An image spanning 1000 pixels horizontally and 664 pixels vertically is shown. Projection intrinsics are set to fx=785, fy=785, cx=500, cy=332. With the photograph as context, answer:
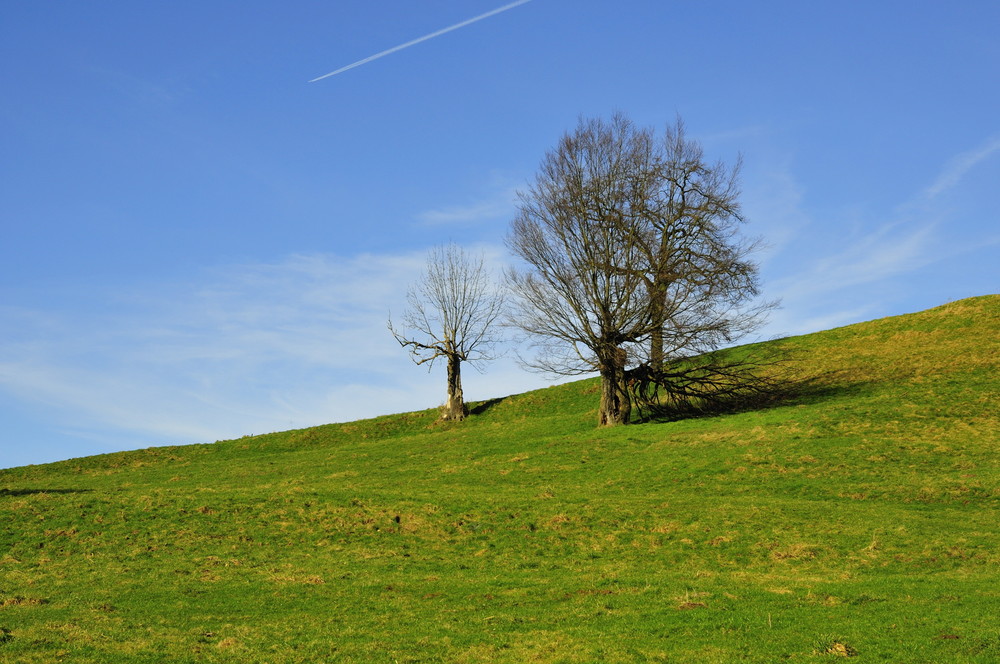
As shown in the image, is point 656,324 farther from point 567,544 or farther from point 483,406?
point 567,544

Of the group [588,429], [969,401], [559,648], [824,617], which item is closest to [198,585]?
[559,648]

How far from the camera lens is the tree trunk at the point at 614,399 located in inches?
1909

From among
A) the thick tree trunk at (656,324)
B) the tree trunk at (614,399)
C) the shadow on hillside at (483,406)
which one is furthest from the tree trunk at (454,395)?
the thick tree trunk at (656,324)

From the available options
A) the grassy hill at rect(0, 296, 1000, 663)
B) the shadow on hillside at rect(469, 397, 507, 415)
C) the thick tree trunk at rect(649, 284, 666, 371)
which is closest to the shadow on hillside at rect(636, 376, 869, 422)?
the grassy hill at rect(0, 296, 1000, 663)

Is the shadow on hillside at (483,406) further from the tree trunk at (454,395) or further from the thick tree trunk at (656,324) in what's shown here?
the thick tree trunk at (656,324)

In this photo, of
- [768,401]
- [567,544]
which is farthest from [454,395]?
[567,544]

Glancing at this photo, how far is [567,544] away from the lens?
2570 cm

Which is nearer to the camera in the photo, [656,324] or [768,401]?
[656,324]

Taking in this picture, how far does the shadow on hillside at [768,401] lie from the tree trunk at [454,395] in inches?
560

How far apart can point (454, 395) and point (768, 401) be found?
23175 millimetres

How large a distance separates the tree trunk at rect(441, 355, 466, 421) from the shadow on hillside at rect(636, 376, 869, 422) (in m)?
14.2

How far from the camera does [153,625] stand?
1775 cm

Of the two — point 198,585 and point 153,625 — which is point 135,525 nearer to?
point 198,585

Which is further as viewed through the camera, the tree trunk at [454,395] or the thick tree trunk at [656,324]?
the tree trunk at [454,395]
